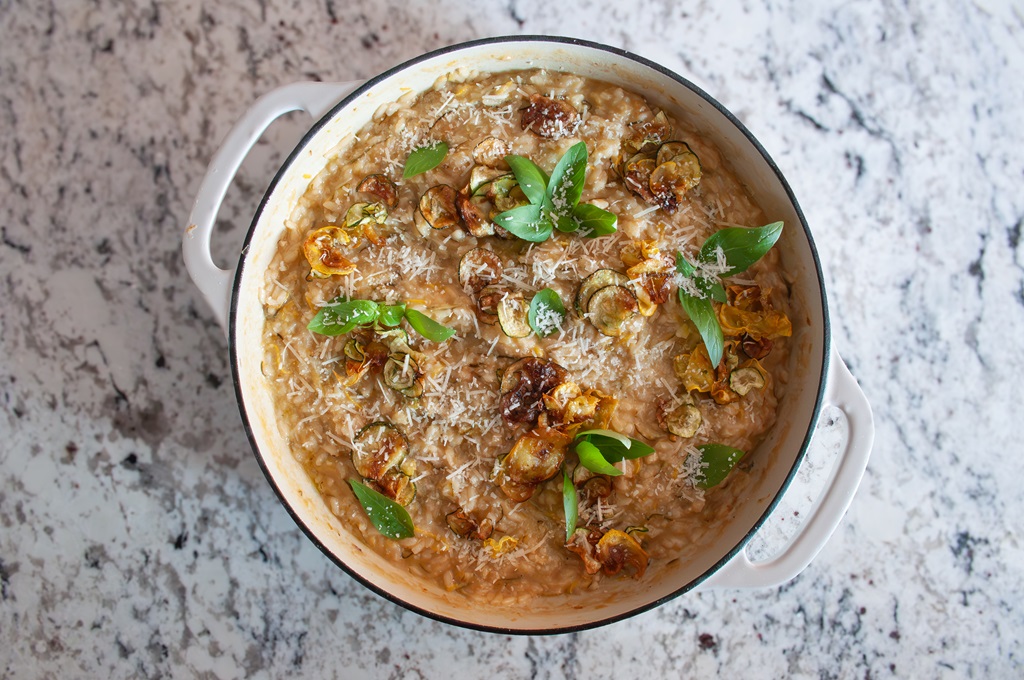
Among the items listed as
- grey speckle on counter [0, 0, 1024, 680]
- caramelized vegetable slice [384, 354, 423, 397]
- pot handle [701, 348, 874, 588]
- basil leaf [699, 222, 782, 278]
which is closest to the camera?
basil leaf [699, 222, 782, 278]

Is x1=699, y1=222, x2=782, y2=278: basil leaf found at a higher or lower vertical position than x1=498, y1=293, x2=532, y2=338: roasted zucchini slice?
higher

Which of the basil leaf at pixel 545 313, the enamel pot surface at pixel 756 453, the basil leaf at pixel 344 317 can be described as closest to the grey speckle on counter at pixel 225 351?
the enamel pot surface at pixel 756 453

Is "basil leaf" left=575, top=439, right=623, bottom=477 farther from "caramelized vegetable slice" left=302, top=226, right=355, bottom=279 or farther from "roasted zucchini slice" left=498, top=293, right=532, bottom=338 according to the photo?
"caramelized vegetable slice" left=302, top=226, right=355, bottom=279

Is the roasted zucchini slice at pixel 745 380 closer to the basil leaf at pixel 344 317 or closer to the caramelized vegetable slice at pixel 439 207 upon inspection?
the caramelized vegetable slice at pixel 439 207

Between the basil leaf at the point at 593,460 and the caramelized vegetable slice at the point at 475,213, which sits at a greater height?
the caramelized vegetable slice at the point at 475,213

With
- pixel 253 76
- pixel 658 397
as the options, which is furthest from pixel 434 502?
pixel 253 76

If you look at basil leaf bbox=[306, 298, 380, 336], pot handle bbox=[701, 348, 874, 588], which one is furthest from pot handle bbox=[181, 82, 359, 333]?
pot handle bbox=[701, 348, 874, 588]

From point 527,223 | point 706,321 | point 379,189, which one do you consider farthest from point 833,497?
point 379,189

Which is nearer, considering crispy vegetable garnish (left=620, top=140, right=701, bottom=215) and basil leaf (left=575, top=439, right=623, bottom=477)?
basil leaf (left=575, top=439, right=623, bottom=477)
